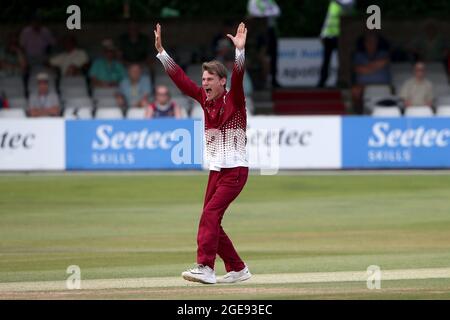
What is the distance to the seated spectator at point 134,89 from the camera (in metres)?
28.7

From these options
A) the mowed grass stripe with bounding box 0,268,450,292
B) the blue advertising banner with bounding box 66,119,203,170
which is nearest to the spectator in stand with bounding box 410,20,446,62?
the blue advertising banner with bounding box 66,119,203,170

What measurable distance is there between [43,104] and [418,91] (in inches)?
317

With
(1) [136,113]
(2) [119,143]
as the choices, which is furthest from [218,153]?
(1) [136,113]

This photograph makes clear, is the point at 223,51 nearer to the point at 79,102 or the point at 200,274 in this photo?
the point at 79,102

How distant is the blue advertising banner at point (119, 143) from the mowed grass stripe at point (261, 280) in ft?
44.3

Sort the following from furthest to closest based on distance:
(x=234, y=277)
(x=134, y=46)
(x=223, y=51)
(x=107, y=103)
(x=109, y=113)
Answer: (x=134, y=46) < (x=223, y=51) < (x=107, y=103) < (x=109, y=113) < (x=234, y=277)

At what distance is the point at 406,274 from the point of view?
12.7 m

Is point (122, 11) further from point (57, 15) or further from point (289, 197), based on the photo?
point (289, 197)

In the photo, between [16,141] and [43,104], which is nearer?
[16,141]

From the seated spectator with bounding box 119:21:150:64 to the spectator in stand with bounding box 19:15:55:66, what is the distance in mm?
1987

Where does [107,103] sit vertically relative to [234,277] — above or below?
above

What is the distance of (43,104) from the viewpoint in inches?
1101

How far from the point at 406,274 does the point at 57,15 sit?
28.8m

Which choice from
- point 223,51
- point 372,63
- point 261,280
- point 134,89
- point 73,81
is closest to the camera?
point 261,280
